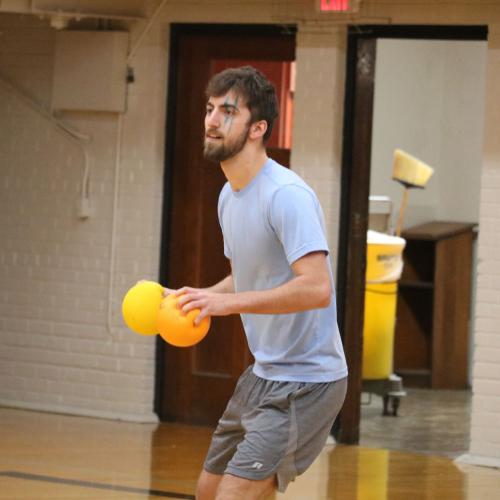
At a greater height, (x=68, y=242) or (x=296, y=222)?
(x=296, y=222)

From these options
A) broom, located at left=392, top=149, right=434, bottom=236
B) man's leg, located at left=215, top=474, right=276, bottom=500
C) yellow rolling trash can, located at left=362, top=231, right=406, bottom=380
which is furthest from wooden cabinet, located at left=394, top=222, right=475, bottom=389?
man's leg, located at left=215, top=474, right=276, bottom=500

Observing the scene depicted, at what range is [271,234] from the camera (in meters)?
3.31

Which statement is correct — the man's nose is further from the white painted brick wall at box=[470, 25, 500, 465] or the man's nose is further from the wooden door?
the wooden door

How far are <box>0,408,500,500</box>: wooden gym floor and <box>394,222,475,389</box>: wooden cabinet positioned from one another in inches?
118

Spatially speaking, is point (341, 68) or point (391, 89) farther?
point (391, 89)

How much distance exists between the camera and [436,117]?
10203 mm

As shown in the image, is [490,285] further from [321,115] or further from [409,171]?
[409,171]

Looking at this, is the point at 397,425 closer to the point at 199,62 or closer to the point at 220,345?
the point at 220,345

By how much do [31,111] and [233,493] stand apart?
4914 millimetres

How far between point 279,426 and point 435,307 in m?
6.60

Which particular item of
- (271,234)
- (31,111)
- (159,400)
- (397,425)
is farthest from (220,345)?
(271,234)

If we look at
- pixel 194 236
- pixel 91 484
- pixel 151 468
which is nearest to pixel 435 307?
pixel 194 236

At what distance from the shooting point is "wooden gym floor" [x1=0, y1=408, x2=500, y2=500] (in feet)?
18.0

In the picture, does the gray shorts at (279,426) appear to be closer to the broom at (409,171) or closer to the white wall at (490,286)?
the white wall at (490,286)
